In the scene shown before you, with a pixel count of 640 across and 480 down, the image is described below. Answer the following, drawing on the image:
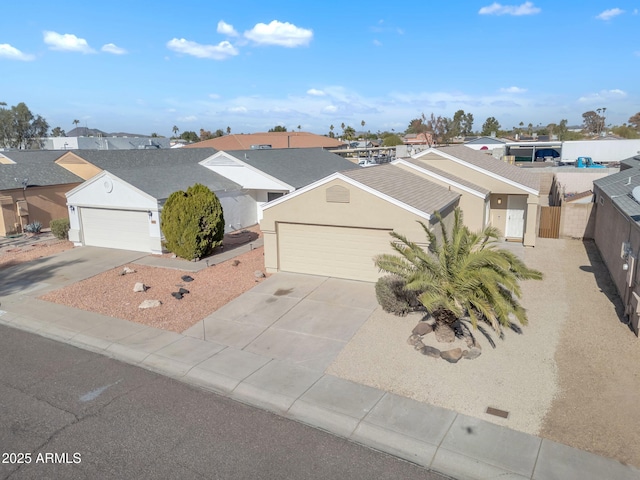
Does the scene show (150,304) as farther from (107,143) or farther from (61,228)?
(107,143)

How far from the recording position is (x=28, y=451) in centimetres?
729

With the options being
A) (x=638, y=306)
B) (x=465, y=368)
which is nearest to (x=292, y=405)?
(x=465, y=368)

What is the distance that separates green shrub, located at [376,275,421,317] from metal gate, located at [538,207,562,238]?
41.9 feet

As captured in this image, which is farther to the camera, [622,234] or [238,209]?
[238,209]

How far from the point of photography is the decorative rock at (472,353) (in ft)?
33.1

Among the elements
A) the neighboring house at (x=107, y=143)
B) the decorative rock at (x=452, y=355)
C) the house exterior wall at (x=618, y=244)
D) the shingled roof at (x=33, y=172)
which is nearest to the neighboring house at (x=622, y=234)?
the house exterior wall at (x=618, y=244)

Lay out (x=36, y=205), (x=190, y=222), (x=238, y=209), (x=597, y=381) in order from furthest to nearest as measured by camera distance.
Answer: (x=36, y=205) → (x=238, y=209) → (x=190, y=222) → (x=597, y=381)

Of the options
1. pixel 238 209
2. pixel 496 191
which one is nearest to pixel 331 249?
pixel 496 191

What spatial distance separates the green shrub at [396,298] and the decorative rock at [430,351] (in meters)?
2.10

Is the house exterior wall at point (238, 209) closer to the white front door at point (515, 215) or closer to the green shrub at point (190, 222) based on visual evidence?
the green shrub at point (190, 222)

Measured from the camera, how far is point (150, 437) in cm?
761

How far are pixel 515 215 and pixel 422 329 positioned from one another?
12944mm

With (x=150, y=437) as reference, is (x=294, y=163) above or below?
above

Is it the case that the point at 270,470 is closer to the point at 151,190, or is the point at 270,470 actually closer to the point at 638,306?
the point at 638,306
